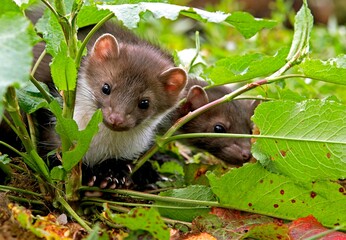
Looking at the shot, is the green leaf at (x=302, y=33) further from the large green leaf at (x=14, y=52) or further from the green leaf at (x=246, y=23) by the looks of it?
the large green leaf at (x=14, y=52)

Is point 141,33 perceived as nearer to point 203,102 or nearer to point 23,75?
point 203,102

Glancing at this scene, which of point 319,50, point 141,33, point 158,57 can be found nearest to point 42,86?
point 158,57

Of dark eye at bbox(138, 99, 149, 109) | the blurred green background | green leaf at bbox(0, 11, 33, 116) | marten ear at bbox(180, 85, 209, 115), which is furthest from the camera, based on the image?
the blurred green background

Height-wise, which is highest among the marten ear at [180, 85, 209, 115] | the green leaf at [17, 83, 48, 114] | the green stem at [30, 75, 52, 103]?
the green stem at [30, 75, 52, 103]

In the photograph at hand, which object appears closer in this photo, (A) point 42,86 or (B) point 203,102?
(A) point 42,86

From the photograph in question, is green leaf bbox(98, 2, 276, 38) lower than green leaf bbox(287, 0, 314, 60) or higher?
higher

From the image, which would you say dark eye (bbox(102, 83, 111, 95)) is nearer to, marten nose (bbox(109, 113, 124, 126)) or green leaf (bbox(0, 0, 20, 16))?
marten nose (bbox(109, 113, 124, 126))

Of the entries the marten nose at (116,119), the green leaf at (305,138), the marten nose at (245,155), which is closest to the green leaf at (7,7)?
the green leaf at (305,138)

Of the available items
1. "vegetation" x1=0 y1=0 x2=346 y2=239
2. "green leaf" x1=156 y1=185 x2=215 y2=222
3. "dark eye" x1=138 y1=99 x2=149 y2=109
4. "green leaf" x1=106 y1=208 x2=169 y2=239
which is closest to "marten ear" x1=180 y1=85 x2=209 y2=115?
"dark eye" x1=138 y1=99 x2=149 y2=109
